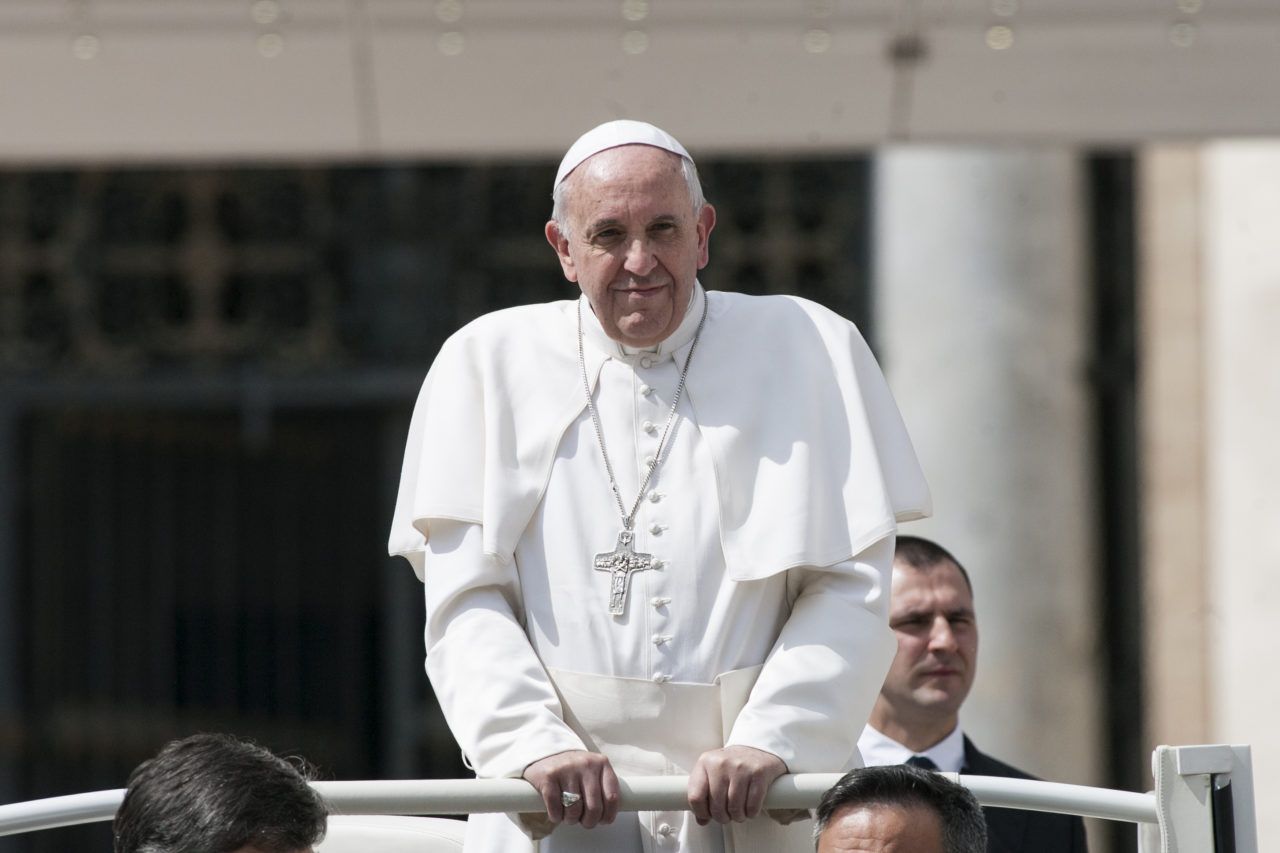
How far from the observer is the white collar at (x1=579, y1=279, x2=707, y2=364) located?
3967 millimetres

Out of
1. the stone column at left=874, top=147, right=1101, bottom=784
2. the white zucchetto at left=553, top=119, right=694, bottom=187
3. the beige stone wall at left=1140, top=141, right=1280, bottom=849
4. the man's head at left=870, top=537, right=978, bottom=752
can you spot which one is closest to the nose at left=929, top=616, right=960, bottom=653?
the man's head at left=870, top=537, right=978, bottom=752

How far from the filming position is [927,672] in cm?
484

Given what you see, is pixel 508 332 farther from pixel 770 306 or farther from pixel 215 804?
pixel 215 804

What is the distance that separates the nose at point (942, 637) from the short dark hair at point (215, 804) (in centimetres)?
186

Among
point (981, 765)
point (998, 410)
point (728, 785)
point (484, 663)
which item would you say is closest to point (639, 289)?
point (484, 663)

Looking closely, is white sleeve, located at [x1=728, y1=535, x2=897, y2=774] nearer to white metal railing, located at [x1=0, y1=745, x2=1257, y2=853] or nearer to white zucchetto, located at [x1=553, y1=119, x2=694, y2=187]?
white metal railing, located at [x1=0, y1=745, x2=1257, y2=853]

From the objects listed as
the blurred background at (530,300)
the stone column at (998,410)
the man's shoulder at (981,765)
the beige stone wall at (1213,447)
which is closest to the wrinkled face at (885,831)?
the man's shoulder at (981,765)

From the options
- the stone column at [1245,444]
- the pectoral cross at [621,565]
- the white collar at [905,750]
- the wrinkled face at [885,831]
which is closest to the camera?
the wrinkled face at [885,831]

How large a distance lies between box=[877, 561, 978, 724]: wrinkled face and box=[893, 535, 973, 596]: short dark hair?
16 millimetres

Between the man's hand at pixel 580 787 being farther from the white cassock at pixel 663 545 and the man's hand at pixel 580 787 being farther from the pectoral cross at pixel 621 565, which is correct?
the pectoral cross at pixel 621 565

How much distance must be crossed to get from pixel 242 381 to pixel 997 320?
327 centimetres

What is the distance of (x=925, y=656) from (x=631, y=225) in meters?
1.51

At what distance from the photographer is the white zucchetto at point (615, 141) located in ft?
12.3

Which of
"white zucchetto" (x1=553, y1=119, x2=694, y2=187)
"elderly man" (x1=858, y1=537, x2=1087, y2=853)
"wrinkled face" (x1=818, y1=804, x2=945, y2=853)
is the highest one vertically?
"white zucchetto" (x1=553, y1=119, x2=694, y2=187)
